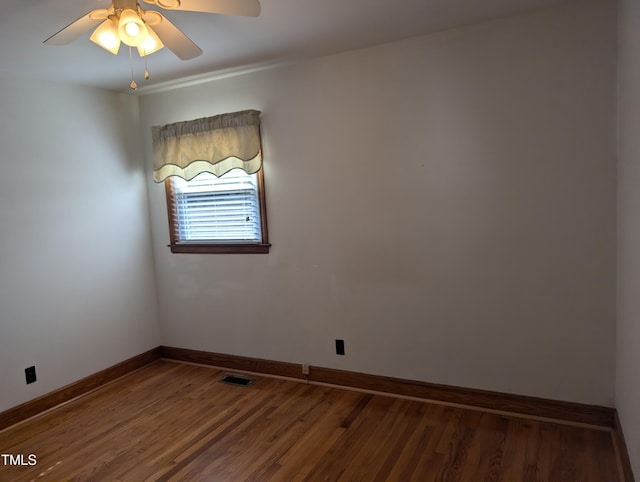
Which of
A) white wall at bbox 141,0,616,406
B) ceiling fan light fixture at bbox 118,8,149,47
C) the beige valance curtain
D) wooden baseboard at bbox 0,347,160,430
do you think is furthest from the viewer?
the beige valance curtain

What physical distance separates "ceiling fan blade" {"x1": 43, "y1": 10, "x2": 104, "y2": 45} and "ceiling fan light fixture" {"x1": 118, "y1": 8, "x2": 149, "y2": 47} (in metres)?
0.15

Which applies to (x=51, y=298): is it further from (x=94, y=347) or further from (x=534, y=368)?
(x=534, y=368)

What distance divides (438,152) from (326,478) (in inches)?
79.3

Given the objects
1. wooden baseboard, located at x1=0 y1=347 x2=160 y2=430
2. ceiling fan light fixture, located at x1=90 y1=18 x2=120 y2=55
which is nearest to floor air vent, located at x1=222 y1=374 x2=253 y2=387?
wooden baseboard, located at x1=0 y1=347 x2=160 y2=430

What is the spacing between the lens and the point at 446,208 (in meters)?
2.90

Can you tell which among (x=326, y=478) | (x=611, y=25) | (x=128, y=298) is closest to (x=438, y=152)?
(x=611, y=25)

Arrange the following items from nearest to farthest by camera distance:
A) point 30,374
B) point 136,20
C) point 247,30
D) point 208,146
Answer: point 136,20
point 247,30
point 30,374
point 208,146

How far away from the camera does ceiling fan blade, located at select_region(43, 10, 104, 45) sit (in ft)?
6.20

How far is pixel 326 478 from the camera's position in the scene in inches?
90.4

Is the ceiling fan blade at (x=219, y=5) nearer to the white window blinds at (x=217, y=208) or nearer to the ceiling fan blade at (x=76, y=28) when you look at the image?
the ceiling fan blade at (x=76, y=28)

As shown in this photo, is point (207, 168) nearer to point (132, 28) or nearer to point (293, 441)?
point (132, 28)

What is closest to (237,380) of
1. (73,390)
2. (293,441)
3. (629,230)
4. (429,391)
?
(293,441)

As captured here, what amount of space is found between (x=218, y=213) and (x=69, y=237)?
114cm

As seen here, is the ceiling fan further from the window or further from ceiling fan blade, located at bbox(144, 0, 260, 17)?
the window
